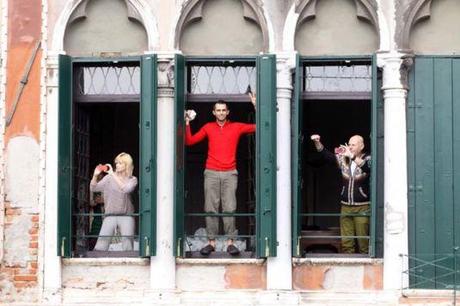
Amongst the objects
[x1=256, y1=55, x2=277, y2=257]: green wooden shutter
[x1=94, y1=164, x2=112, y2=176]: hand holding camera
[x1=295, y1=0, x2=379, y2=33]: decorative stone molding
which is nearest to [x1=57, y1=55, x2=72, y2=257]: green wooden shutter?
[x1=94, y1=164, x2=112, y2=176]: hand holding camera

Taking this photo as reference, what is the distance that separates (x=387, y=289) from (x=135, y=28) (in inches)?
157

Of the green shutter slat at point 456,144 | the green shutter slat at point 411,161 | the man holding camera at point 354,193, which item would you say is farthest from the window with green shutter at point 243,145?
the green shutter slat at point 456,144

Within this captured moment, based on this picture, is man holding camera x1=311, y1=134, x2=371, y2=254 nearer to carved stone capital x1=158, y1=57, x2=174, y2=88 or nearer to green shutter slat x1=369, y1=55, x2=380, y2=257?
green shutter slat x1=369, y1=55, x2=380, y2=257

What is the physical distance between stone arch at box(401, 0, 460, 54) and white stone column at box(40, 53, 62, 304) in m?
3.98

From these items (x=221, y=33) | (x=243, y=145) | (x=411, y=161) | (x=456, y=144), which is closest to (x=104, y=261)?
(x=243, y=145)

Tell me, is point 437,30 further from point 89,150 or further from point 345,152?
point 89,150

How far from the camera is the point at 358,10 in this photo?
1791 centimetres

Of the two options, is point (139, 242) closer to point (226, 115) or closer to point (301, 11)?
point (226, 115)

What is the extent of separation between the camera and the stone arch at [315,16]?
58.5ft

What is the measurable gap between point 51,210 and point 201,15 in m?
2.69

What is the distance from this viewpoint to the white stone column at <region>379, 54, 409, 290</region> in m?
17.5

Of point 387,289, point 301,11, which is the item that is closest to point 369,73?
point 301,11

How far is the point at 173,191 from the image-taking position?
1773cm

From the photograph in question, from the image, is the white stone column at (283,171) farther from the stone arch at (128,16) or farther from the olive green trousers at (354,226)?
the stone arch at (128,16)
